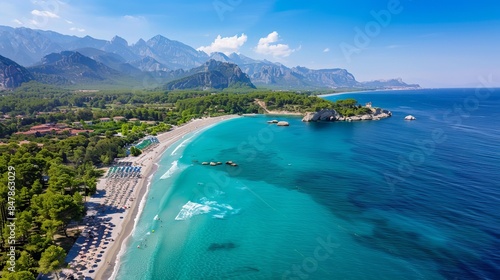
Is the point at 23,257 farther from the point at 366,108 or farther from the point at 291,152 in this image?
the point at 366,108

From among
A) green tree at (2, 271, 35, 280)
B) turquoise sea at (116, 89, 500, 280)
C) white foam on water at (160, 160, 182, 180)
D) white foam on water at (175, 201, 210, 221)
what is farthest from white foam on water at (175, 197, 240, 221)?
green tree at (2, 271, 35, 280)

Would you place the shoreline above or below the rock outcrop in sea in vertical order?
below

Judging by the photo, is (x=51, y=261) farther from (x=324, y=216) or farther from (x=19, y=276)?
(x=324, y=216)

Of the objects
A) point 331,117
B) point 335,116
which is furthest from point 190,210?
point 335,116

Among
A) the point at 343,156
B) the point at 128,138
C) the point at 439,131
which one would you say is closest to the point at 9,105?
the point at 128,138

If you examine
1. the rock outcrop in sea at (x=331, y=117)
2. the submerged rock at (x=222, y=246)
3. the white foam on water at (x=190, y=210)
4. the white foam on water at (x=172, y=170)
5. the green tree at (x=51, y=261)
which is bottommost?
the submerged rock at (x=222, y=246)

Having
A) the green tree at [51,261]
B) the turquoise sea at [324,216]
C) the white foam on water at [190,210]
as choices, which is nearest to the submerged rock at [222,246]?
the turquoise sea at [324,216]

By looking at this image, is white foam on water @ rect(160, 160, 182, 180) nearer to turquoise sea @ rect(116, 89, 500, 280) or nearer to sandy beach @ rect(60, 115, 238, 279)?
turquoise sea @ rect(116, 89, 500, 280)

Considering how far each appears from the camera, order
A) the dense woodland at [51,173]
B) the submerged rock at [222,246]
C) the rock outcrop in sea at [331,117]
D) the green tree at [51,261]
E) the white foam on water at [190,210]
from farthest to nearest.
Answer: the rock outcrop in sea at [331,117] → the white foam on water at [190,210] → the submerged rock at [222,246] → the dense woodland at [51,173] → the green tree at [51,261]

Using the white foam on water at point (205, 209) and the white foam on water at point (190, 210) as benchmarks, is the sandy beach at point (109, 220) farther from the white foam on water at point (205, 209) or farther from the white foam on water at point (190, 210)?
the white foam on water at point (205, 209)
